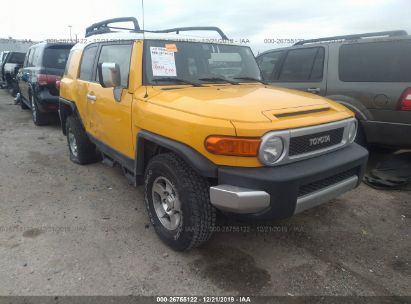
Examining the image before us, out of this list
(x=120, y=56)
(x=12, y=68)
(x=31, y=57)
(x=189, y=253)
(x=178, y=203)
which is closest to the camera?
(x=178, y=203)

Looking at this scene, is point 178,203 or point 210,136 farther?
point 178,203

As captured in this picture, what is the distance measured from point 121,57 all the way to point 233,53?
1295 millimetres

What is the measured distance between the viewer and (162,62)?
3479 mm

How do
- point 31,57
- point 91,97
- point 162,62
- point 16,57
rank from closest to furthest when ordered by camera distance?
point 162,62, point 91,97, point 31,57, point 16,57

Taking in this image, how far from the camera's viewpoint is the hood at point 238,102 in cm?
264

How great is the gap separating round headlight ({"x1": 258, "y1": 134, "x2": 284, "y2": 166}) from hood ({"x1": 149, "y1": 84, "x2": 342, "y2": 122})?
0.54 ft

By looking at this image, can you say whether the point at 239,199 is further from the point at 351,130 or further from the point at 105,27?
the point at 105,27

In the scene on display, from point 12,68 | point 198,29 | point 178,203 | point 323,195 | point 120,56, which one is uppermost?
A: point 198,29

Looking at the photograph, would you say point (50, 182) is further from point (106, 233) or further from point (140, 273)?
point (140, 273)

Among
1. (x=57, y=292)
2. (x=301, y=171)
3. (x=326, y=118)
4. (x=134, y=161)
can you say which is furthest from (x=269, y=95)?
(x=57, y=292)

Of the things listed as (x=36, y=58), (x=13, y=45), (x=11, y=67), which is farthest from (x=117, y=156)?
(x=13, y=45)

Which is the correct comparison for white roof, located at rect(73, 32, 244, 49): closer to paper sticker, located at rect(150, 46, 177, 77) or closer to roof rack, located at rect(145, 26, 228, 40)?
paper sticker, located at rect(150, 46, 177, 77)

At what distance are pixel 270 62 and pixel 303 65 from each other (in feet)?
2.47

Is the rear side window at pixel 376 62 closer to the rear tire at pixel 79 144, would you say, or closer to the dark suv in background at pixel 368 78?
the dark suv in background at pixel 368 78
